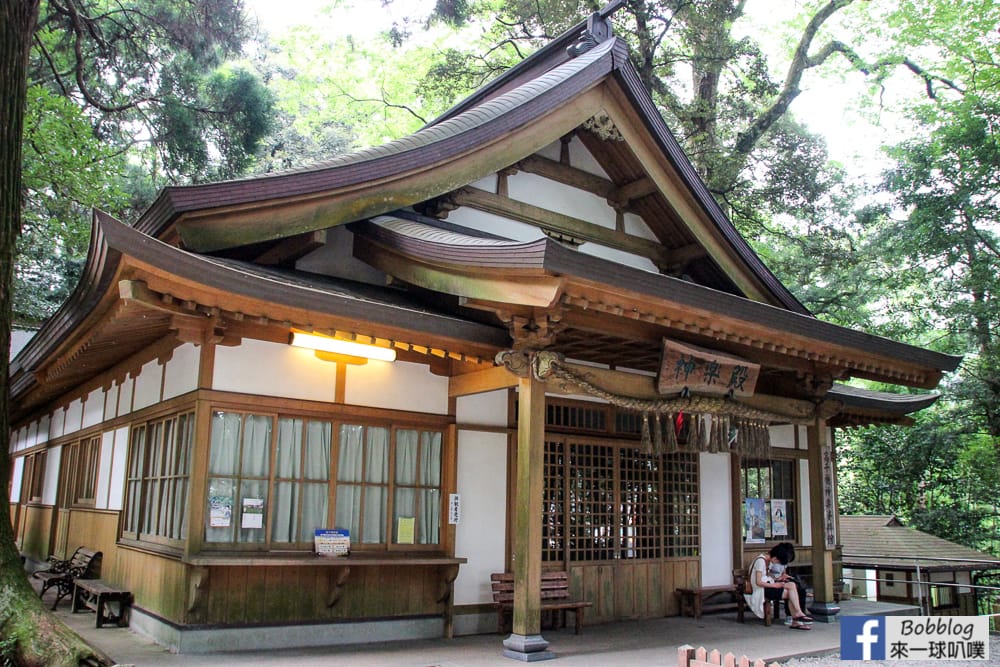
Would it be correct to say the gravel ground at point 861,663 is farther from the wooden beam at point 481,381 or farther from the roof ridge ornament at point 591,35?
the roof ridge ornament at point 591,35

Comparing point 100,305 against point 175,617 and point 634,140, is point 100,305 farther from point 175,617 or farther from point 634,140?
point 634,140

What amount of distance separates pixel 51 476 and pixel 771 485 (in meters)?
11.9

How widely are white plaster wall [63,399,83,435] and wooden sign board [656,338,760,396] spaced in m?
8.99

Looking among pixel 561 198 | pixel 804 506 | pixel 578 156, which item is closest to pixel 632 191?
pixel 578 156

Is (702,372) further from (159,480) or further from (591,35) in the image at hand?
(159,480)

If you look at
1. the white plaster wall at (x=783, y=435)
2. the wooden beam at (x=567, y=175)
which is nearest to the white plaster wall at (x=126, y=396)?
the wooden beam at (x=567, y=175)

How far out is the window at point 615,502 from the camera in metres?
8.97

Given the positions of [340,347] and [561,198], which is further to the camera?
[561,198]

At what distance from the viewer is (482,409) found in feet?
28.1

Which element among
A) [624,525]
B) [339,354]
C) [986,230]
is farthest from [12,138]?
[986,230]

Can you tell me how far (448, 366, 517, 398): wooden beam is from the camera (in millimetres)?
7367

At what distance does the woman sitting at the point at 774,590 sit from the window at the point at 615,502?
36.5 inches

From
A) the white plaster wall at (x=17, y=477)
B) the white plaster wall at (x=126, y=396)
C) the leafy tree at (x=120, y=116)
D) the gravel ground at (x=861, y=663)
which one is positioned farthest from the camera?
the white plaster wall at (x=17, y=477)

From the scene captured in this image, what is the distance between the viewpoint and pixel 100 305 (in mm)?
6297
